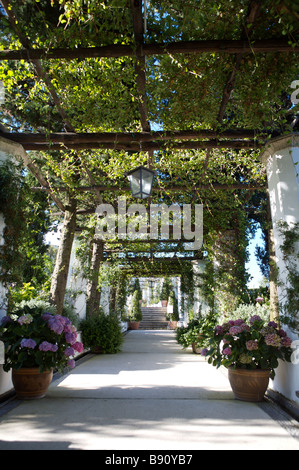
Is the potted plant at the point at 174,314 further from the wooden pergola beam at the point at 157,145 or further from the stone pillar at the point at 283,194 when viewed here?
the wooden pergola beam at the point at 157,145

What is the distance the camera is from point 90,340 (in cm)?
825

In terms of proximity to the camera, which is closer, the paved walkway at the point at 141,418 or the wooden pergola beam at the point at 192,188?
the paved walkway at the point at 141,418

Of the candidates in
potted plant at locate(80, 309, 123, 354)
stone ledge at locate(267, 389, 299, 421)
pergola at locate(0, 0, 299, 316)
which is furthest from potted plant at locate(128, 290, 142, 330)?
stone ledge at locate(267, 389, 299, 421)

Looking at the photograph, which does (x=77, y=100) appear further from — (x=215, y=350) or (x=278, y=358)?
(x=278, y=358)

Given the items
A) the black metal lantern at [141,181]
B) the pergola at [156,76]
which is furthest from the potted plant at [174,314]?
the black metal lantern at [141,181]

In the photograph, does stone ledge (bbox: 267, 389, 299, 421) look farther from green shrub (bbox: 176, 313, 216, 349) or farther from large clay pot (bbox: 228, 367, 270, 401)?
green shrub (bbox: 176, 313, 216, 349)

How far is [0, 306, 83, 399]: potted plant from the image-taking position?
12.6ft

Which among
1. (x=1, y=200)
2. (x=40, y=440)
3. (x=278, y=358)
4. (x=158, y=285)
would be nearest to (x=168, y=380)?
(x=278, y=358)

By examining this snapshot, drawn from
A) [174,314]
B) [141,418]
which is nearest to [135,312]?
[174,314]

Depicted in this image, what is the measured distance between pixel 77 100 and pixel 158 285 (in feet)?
72.4

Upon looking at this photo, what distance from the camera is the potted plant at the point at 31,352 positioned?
383 centimetres

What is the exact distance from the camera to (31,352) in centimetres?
389

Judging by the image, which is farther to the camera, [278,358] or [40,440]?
[278,358]

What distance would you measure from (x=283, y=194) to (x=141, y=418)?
2.90 m
